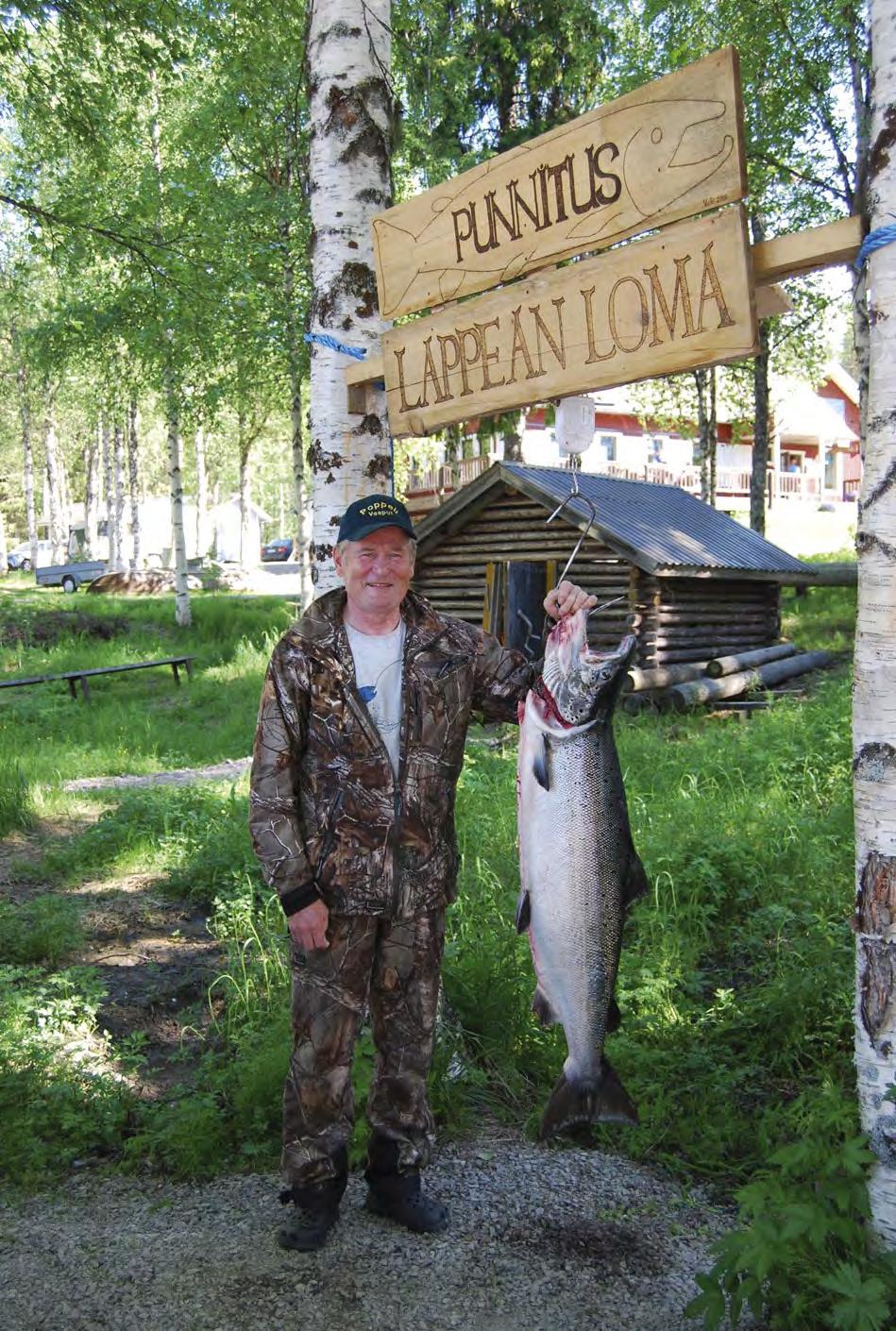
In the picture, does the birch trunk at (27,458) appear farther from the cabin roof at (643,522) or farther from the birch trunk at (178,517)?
the cabin roof at (643,522)

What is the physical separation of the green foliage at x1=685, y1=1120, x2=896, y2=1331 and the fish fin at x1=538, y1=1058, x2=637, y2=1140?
1.22ft

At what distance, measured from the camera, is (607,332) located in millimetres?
3352

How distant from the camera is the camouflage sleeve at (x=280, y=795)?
3.16 metres

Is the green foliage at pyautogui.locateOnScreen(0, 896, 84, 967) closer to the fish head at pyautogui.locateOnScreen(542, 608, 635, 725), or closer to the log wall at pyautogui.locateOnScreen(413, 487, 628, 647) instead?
the fish head at pyautogui.locateOnScreen(542, 608, 635, 725)

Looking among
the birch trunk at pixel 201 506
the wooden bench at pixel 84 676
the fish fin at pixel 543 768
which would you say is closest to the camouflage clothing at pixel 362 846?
the fish fin at pixel 543 768

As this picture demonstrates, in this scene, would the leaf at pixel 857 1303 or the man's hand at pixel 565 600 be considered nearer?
the leaf at pixel 857 1303

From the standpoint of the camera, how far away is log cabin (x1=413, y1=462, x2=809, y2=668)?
13812 mm

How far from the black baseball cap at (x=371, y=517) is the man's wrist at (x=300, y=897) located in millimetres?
1068

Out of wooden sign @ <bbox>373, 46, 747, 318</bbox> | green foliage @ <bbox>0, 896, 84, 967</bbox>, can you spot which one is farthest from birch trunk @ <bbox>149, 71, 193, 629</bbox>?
wooden sign @ <bbox>373, 46, 747, 318</bbox>

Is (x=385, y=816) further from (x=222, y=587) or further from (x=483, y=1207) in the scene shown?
(x=222, y=587)

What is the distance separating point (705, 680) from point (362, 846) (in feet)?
35.5

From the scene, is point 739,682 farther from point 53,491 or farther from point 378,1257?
point 53,491

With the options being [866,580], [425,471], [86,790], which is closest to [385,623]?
[866,580]

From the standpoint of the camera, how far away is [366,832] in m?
3.24
